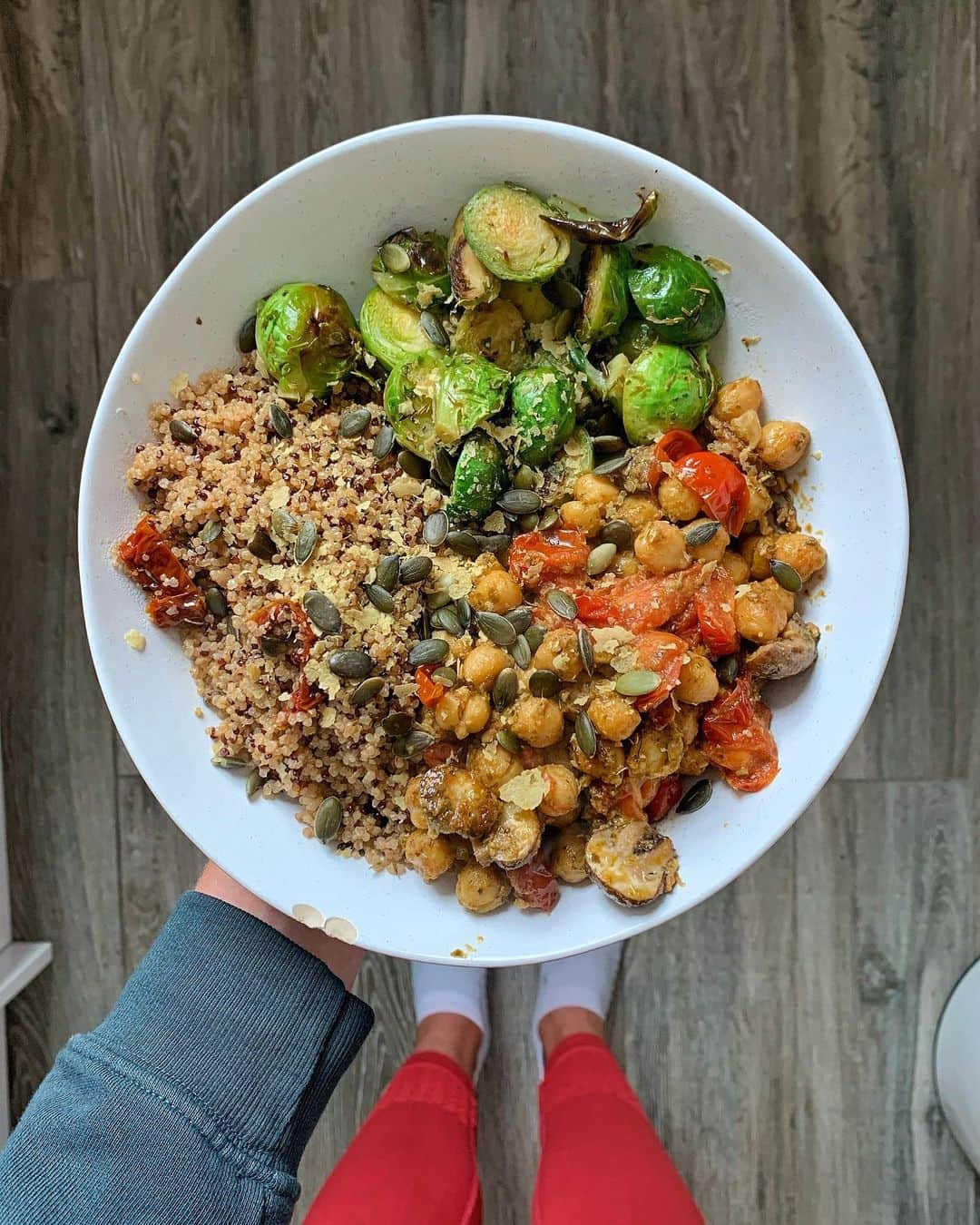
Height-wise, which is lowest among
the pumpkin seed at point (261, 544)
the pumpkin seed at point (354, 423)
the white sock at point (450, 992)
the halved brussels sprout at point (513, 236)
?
the white sock at point (450, 992)

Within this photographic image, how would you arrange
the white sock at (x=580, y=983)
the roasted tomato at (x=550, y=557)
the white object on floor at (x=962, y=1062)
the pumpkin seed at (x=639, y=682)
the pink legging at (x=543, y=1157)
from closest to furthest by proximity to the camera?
the pumpkin seed at (x=639, y=682) < the roasted tomato at (x=550, y=557) < the pink legging at (x=543, y=1157) < the white object on floor at (x=962, y=1062) < the white sock at (x=580, y=983)

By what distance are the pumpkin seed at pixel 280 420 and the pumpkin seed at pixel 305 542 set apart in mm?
125

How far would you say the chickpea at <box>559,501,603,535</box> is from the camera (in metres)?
1.11

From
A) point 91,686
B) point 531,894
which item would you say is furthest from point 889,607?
point 91,686

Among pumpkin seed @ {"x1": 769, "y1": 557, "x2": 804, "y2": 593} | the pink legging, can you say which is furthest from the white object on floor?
pumpkin seed @ {"x1": 769, "y1": 557, "x2": 804, "y2": 593}

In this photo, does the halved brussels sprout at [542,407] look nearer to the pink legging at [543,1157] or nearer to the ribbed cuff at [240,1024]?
the ribbed cuff at [240,1024]

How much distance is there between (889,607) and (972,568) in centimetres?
66

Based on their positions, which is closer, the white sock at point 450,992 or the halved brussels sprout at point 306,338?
the halved brussels sprout at point 306,338

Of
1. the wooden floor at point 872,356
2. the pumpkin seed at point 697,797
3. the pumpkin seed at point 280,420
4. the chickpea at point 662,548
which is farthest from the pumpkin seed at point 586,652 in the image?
the wooden floor at point 872,356

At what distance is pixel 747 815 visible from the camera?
1.12 metres

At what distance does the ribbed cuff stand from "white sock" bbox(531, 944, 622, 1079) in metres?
0.50

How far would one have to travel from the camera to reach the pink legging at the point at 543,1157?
58.0 inches

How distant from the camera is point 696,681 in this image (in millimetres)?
1054

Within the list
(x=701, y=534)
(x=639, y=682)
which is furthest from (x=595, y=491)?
(x=639, y=682)
